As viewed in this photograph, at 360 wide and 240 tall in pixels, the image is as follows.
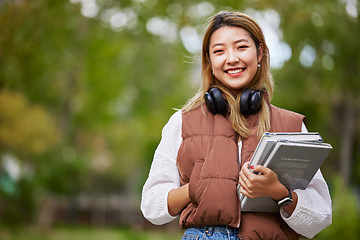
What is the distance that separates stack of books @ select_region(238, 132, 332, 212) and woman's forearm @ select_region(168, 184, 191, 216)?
22 centimetres

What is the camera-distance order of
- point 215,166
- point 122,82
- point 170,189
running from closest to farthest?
point 215,166 → point 170,189 → point 122,82

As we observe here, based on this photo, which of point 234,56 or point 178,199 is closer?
point 178,199

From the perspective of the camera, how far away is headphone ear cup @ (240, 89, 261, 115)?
2.28 m

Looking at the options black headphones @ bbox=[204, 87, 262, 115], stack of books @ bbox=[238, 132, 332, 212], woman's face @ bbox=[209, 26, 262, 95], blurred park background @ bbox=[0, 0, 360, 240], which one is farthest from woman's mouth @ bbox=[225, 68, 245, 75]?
blurred park background @ bbox=[0, 0, 360, 240]

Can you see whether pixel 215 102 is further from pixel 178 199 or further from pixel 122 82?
pixel 122 82

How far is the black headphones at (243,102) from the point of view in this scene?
2.28 m

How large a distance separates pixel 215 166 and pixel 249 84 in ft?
1.59

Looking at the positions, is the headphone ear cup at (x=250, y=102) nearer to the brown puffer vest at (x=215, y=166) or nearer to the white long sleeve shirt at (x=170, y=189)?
the brown puffer vest at (x=215, y=166)

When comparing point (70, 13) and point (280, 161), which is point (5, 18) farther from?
point (280, 161)

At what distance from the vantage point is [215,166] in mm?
2152

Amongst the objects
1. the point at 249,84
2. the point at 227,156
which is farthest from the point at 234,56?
the point at 227,156

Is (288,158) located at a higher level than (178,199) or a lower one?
higher

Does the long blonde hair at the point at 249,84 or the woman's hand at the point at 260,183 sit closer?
the woman's hand at the point at 260,183

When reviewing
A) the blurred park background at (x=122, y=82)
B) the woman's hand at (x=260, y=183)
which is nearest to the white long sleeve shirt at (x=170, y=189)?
the woman's hand at (x=260, y=183)
